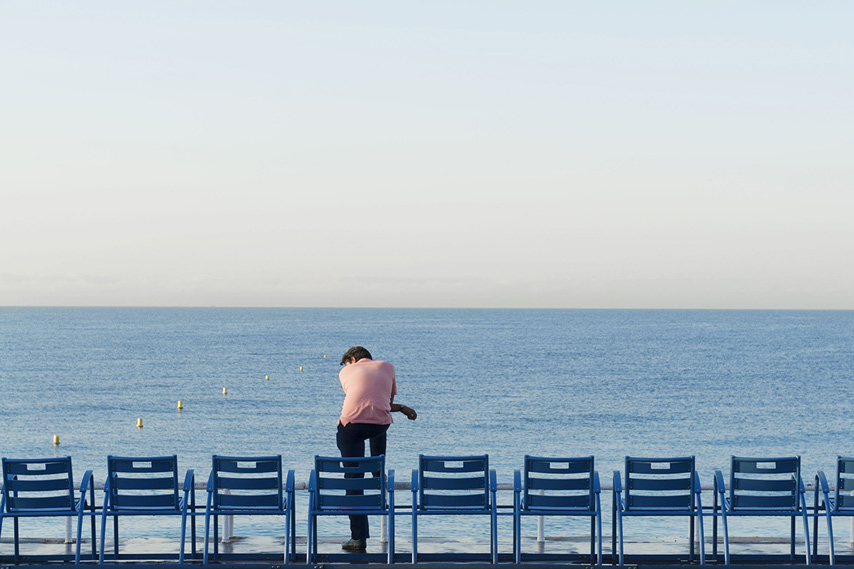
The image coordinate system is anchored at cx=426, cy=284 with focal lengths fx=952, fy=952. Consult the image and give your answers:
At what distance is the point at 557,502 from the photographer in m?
7.65

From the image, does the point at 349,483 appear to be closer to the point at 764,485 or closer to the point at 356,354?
the point at 356,354

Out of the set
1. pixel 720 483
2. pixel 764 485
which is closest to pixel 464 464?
pixel 720 483

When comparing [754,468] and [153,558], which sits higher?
[754,468]

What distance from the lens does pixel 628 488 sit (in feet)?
25.0

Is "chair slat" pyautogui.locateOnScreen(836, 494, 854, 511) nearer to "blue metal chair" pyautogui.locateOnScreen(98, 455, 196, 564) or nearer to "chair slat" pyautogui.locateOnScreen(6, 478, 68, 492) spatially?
"blue metal chair" pyautogui.locateOnScreen(98, 455, 196, 564)

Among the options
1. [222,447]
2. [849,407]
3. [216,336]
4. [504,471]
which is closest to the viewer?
[504,471]

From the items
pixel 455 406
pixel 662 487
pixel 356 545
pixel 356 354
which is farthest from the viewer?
pixel 455 406

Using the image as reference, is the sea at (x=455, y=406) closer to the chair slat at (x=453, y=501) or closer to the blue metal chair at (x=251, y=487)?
the blue metal chair at (x=251, y=487)

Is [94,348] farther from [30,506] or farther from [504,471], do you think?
[30,506]

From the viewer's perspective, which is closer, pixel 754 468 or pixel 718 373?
pixel 754 468

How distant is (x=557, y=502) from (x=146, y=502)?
3330 mm

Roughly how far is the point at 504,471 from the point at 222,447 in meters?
12.8

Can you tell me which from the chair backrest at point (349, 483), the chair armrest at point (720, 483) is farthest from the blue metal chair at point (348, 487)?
the chair armrest at point (720, 483)

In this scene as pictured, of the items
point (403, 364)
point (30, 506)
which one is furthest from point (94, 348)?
point (30, 506)
